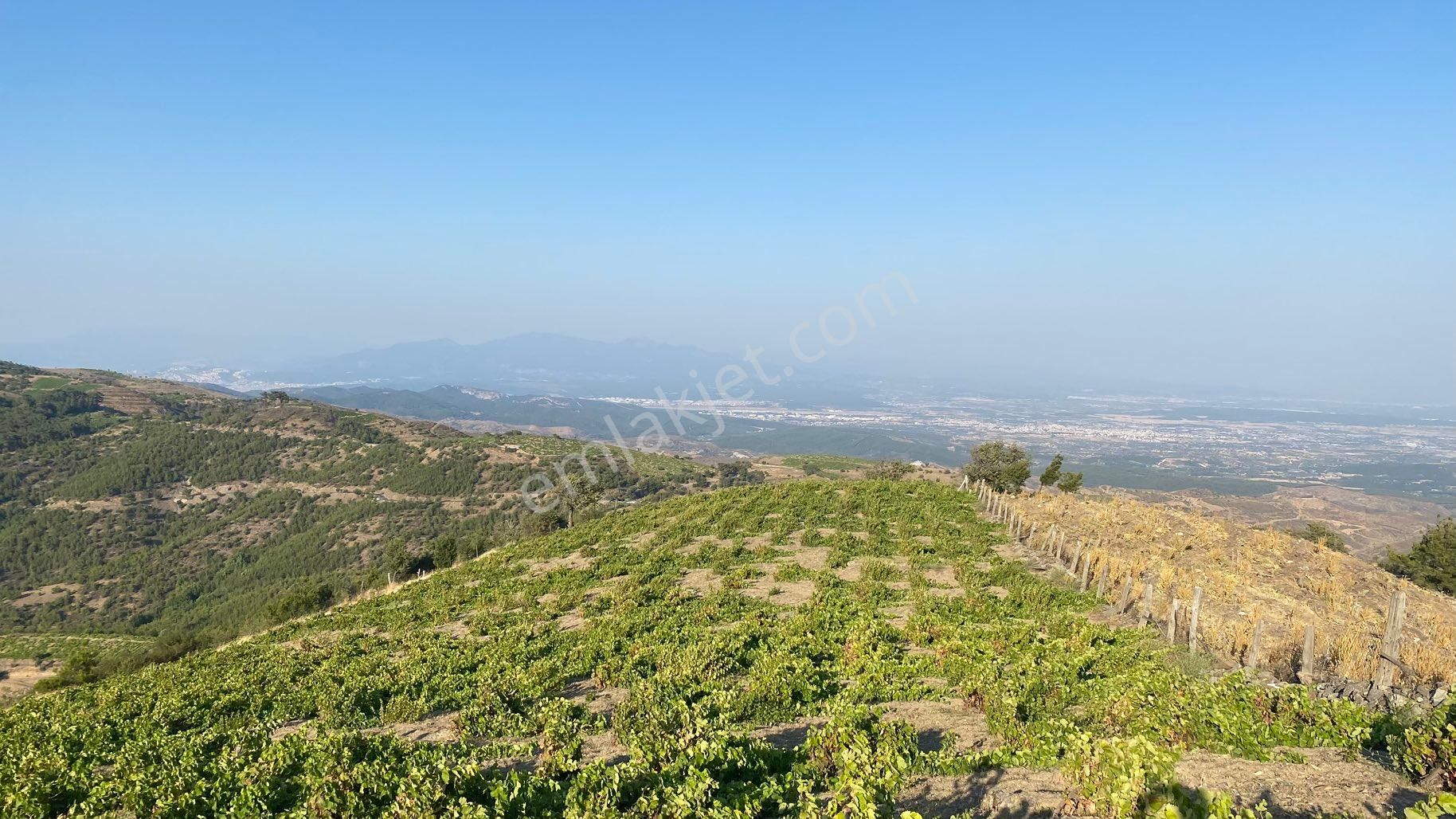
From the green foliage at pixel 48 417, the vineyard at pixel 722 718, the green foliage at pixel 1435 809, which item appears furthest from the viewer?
the green foliage at pixel 48 417

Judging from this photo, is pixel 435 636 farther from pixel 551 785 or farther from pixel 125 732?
pixel 551 785

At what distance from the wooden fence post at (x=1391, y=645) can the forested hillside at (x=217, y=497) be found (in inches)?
2089

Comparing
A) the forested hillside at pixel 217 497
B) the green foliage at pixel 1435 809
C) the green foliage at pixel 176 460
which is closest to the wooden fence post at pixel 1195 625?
the green foliage at pixel 1435 809

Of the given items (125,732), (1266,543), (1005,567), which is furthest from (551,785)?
(1266,543)

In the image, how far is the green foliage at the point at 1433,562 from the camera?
1145 inches

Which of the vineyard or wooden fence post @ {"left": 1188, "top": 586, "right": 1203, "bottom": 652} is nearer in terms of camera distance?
the vineyard

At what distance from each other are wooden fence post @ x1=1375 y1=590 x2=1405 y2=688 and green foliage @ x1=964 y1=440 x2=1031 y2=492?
31062mm

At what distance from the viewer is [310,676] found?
14.8 meters

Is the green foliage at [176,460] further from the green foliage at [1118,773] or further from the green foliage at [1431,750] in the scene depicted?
the green foliage at [1431,750]

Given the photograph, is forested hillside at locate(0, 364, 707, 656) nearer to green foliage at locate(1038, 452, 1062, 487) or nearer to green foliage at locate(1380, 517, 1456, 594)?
green foliage at locate(1038, 452, 1062, 487)

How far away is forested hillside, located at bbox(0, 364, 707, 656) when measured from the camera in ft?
283

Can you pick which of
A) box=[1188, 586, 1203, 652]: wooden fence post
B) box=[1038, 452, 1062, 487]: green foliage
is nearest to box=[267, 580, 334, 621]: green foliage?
box=[1188, 586, 1203, 652]: wooden fence post

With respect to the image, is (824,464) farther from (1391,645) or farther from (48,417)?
(48,417)

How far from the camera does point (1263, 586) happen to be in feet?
60.4
